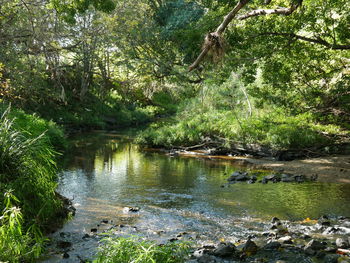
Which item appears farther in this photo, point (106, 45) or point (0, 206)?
point (106, 45)

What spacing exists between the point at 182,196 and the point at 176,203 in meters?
0.72

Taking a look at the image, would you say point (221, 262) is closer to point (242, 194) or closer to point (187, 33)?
point (242, 194)

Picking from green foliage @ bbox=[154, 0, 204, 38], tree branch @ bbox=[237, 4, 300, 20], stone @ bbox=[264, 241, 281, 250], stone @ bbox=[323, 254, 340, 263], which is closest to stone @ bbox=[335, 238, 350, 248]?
stone @ bbox=[323, 254, 340, 263]

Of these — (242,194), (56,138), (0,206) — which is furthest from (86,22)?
(0,206)

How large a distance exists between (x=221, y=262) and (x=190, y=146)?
13.8 metres

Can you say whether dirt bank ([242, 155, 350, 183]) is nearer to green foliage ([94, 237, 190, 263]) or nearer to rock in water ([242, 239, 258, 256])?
rock in water ([242, 239, 258, 256])

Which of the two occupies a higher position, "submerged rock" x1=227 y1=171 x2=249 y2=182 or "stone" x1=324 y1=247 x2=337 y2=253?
"submerged rock" x1=227 y1=171 x2=249 y2=182

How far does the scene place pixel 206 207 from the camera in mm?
8594

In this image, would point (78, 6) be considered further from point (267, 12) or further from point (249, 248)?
point (249, 248)

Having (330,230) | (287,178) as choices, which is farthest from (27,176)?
(287,178)

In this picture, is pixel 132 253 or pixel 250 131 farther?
pixel 250 131

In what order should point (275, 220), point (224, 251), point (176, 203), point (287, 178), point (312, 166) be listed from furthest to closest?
point (312, 166) < point (287, 178) < point (176, 203) < point (275, 220) < point (224, 251)

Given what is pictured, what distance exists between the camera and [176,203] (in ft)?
29.6

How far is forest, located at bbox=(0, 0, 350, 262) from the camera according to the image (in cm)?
620
